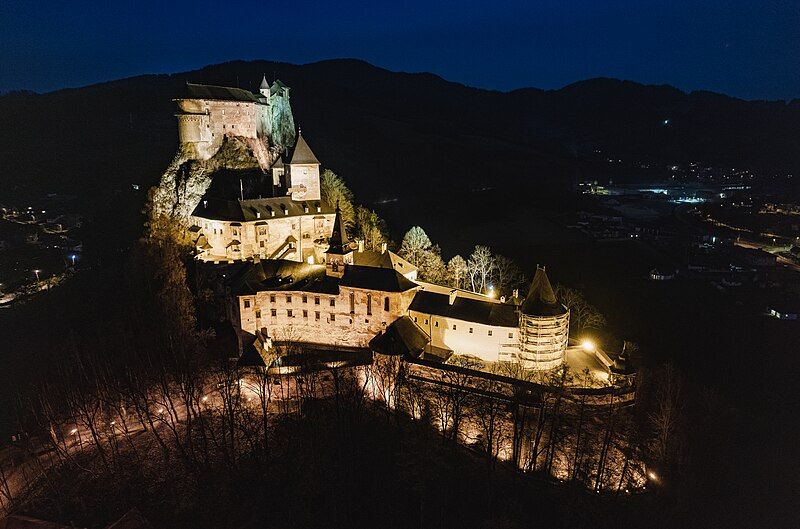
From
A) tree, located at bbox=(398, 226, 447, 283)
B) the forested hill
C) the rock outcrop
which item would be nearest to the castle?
the rock outcrop

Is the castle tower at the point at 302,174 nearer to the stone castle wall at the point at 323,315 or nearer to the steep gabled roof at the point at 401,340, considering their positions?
the stone castle wall at the point at 323,315

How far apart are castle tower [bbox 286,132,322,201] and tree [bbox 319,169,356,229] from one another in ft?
9.97

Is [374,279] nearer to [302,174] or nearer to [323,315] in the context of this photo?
[323,315]

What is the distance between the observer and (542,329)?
3544 cm

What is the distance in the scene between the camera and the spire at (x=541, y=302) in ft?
117

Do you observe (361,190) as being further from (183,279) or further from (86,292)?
(183,279)

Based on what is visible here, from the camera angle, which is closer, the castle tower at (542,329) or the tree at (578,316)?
the castle tower at (542,329)

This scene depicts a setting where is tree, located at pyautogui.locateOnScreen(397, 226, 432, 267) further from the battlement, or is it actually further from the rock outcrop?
the battlement

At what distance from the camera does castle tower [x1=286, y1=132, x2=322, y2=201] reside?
54.4 m

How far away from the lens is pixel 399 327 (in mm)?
38125

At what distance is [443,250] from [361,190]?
34475 mm

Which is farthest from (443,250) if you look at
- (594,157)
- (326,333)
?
(594,157)

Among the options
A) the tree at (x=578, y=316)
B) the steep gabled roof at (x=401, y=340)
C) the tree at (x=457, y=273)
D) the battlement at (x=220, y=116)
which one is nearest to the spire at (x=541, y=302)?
the steep gabled roof at (x=401, y=340)

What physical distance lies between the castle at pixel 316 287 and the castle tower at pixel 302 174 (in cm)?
11
